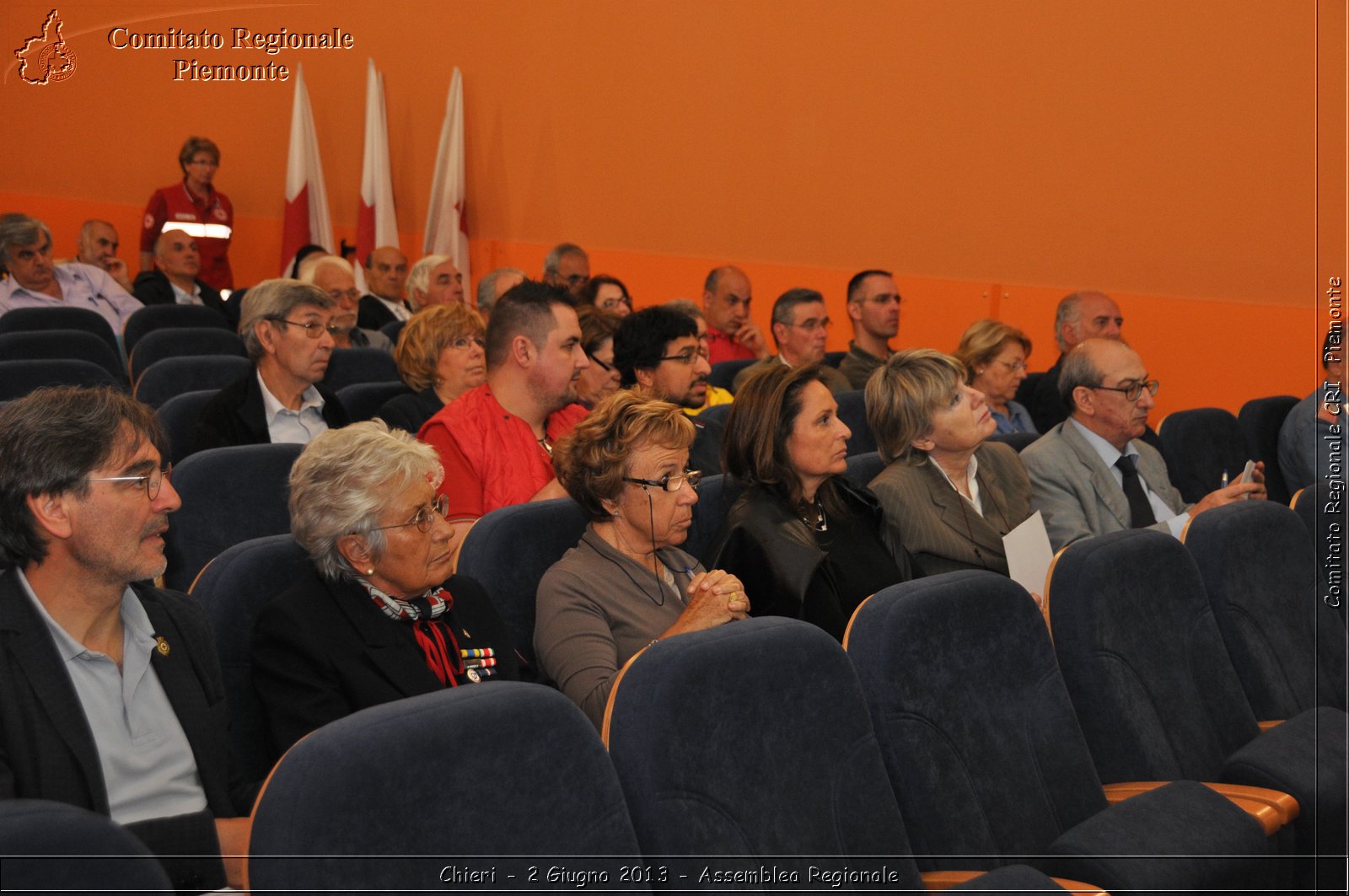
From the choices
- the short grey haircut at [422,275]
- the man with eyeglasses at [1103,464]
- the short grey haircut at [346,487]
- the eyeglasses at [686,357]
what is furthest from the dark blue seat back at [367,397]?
the short grey haircut at [422,275]

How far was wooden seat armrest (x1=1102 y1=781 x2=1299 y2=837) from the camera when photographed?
1.91 m

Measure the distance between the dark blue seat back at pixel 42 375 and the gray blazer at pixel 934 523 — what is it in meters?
2.31

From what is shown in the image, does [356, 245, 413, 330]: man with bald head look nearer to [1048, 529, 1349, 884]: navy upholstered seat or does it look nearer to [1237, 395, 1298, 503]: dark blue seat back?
[1237, 395, 1298, 503]: dark blue seat back

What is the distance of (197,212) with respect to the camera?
7.95m

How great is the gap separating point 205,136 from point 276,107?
550 mm

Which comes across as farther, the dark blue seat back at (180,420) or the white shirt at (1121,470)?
the white shirt at (1121,470)

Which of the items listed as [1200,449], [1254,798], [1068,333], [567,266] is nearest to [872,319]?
[1068,333]

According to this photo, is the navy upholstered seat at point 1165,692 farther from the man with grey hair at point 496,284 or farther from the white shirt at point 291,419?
the man with grey hair at point 496,284

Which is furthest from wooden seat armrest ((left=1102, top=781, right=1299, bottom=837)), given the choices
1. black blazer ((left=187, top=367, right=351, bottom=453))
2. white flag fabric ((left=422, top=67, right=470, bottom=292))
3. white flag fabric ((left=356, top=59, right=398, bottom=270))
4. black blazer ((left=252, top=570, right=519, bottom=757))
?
white flag fabric ((left=356, top=59, right=398, bottom=270))

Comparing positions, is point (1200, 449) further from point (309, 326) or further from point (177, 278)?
point (177, 278)

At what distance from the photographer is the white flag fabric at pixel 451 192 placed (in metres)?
7.98

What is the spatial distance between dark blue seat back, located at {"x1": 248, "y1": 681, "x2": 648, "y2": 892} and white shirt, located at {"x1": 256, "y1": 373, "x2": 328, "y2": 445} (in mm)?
2318

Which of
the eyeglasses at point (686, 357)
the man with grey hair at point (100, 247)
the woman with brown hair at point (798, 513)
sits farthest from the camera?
the man with grey hair at point (100, 247)

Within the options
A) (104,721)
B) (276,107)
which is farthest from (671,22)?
(104,721)
